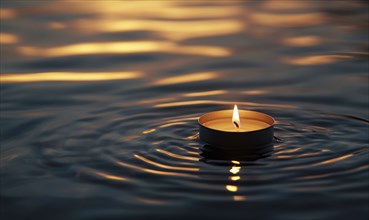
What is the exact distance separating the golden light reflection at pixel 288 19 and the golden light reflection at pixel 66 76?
1.94m

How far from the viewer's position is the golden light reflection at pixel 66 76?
4.93m

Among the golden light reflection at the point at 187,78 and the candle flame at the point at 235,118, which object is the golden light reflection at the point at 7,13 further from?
the candle flame at the point at 235,118

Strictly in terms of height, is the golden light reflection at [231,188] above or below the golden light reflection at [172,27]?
below

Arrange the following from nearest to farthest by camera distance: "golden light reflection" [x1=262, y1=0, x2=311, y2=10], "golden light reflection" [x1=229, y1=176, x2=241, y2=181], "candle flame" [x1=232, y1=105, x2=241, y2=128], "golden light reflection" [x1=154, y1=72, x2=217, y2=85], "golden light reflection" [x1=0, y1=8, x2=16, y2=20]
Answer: "golden light reflection" [x1=229, y1=176, x2=241, y2=181] < "candle flame" [x1=232, y1=105, x2=241, y2=128] < "golden light reflection" [x1=154, y1=72, x2=217, y2=85] < "golden light reflection" [x1=0, y1=8, x2=16, y2=20] < "golden light reflection" [x1=262, y1=0, x2=311, y2=10]

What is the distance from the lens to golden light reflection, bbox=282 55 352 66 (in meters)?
5.26

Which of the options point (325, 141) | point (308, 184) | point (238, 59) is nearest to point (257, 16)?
point (238, 59)

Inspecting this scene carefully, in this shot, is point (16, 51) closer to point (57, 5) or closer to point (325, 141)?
point (57, 5)

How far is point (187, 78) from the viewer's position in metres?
4.92

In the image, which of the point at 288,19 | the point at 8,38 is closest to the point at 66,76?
the point at 8,38

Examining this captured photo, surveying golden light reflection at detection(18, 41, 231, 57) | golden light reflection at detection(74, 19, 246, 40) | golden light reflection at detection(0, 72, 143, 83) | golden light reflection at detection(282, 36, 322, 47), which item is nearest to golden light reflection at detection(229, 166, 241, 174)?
golden light reflection at detection(0, 72, 143, 83)

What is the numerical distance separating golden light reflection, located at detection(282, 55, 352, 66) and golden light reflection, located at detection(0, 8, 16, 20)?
9.21ft

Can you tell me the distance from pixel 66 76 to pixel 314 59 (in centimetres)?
181

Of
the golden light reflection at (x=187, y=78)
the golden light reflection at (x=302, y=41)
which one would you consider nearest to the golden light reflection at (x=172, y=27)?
the golden light reflection at (x=302, y=41)

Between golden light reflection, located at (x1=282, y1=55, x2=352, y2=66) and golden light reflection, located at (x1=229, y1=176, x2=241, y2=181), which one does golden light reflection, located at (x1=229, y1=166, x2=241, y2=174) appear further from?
golden light reflection, located at (x1=282, y1=55, x2=352, y2=66)
